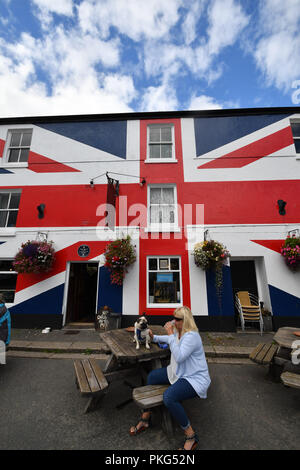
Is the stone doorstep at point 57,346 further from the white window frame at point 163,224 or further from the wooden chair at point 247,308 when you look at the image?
the wooden chair at point 247,308

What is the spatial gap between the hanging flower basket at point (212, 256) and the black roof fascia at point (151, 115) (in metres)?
6.06

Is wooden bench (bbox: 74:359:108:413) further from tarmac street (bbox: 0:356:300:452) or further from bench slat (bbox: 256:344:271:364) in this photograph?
bench slat (bbox: 256:344:271:364)

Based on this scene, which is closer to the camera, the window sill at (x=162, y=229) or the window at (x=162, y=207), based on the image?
the window sill at (x=162, y=229)

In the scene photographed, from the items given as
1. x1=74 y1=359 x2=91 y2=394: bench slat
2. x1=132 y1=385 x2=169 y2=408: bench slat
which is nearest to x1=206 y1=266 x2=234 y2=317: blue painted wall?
x1=132 y1=385 x2=169 y2=408: bench slat

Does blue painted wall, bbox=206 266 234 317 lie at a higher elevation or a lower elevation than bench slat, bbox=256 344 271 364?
higher

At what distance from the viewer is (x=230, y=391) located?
3.44 m

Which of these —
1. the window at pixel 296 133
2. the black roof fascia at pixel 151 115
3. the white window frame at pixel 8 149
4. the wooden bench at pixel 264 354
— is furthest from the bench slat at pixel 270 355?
the white window frame at pixel 8 149

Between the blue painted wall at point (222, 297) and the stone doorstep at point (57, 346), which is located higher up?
Result: the blue painted wall at point (222, 297)

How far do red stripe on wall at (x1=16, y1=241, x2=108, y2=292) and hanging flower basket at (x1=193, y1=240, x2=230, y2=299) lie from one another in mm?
3617

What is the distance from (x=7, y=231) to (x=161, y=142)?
764cm

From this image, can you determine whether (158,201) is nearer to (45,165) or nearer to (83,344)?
(45,165)

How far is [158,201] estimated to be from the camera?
26.8 feet

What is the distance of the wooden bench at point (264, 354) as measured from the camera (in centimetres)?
358

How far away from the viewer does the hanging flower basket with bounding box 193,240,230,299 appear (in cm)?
674
